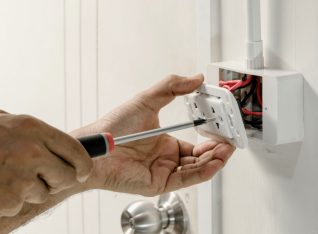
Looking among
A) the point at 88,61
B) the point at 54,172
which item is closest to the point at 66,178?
the point at 54,172

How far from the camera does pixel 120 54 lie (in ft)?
4.01

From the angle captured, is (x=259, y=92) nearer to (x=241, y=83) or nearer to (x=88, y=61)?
(x=241, y=83)

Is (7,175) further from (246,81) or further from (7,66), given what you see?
(7,66)

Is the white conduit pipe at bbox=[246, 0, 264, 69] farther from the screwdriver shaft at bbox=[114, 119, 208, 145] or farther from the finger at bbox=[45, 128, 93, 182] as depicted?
the finger at bbox=[45, 128, 93, 182]

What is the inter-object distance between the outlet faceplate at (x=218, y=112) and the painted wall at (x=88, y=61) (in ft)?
0.46

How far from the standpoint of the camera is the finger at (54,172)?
0.71 metres

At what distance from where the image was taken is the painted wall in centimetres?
110

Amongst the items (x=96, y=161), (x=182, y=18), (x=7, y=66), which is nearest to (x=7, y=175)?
(x=96, y=161)

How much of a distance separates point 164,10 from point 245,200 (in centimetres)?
32

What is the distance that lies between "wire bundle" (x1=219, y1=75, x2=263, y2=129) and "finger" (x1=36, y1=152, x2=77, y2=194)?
0.83 ft

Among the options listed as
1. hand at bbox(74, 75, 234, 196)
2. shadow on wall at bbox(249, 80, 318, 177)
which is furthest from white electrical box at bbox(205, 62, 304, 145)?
hand at bbox(74, 75, 234, 196)

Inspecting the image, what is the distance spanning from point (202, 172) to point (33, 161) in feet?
0.95

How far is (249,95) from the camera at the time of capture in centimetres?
89

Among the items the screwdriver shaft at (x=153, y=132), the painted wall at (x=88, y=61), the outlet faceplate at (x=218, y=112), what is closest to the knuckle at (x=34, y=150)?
the screwdriver shaft at (x=153, y=132)
